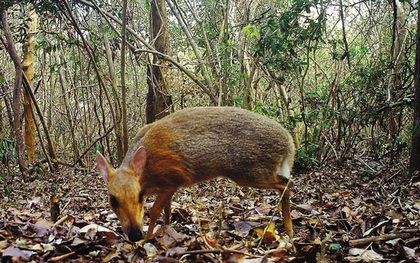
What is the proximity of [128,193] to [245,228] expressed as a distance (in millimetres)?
1014

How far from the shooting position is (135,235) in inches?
135

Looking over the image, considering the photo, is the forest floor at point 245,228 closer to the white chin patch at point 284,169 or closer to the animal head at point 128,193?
the animal head at point 128,193

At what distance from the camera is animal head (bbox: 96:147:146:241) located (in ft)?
11.4

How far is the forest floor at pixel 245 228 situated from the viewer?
9.44ft

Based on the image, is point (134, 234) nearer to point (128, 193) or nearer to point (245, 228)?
point (128, 193)

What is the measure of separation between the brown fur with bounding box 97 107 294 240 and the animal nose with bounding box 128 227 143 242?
441 millimetres

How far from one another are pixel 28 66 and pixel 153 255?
10.2 meters

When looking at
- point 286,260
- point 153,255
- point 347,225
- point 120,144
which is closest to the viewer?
point 286,260

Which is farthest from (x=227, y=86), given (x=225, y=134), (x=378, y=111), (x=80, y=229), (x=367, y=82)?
(x=80, y=229)

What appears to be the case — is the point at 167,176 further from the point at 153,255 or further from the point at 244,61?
the point at 244,61

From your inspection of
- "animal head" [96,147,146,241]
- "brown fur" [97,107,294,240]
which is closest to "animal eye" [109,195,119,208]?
"animal head" [96,147,146,241]

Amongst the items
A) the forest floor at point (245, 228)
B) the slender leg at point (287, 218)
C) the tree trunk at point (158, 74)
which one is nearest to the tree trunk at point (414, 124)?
the forest floor at point (245, 228)

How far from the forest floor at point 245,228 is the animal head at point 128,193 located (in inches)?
4.9

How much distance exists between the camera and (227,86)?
30.2ft
